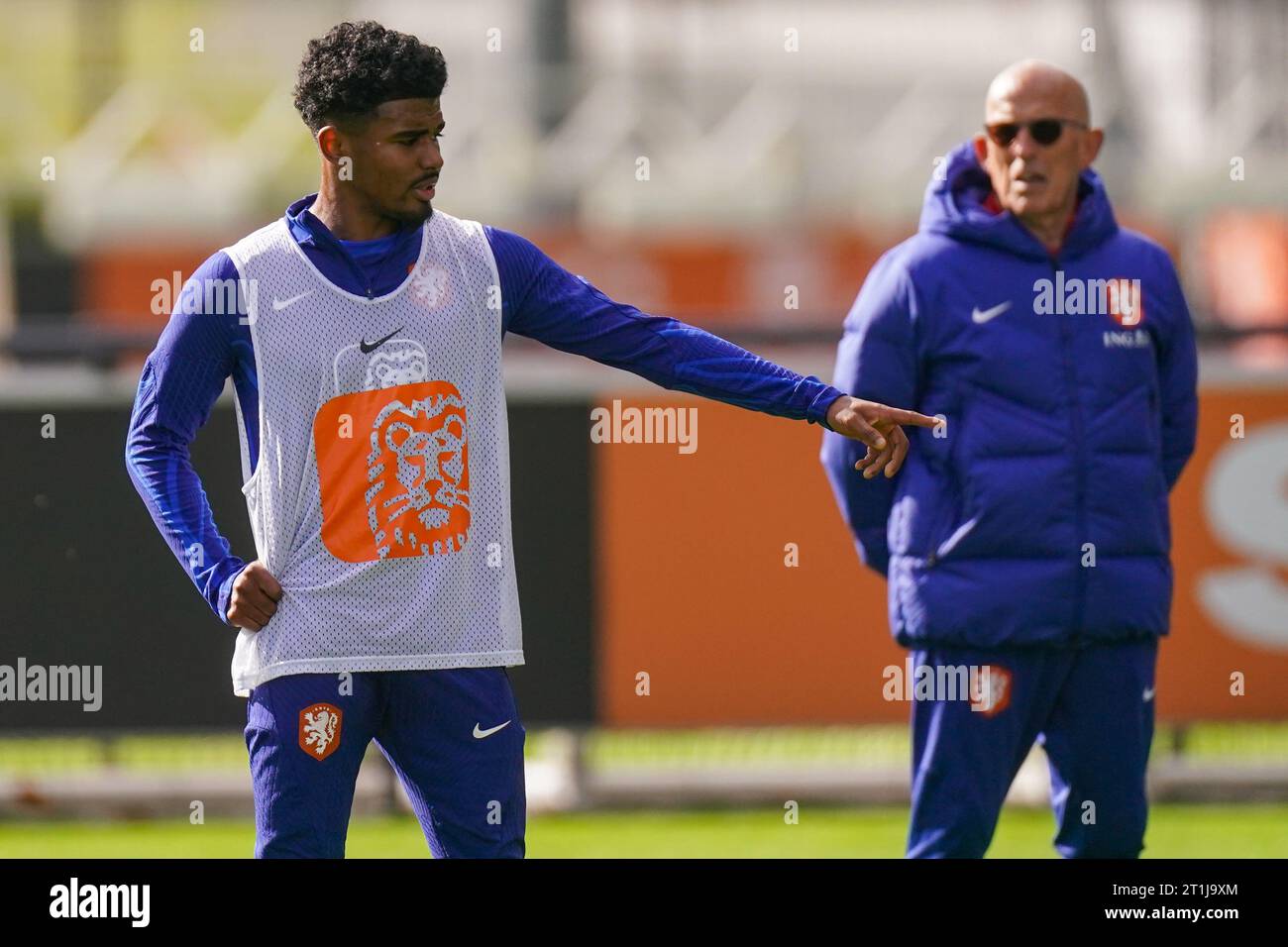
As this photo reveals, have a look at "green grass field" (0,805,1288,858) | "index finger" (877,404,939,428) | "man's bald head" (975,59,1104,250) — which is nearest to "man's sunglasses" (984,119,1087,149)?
"man's bald head" (975,59,1104,250)

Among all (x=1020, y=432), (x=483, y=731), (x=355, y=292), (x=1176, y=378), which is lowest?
(x=483, y=731)

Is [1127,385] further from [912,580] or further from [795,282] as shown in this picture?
[795,282]

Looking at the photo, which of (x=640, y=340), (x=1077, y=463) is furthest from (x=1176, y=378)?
(x=640, y=340)

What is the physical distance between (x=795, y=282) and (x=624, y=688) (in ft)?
42.3

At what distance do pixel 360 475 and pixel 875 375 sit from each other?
1575 millimetres

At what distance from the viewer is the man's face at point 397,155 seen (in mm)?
4184

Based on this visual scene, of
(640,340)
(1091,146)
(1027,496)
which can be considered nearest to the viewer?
(640,340)

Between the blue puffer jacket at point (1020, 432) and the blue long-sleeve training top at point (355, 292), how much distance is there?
950mm

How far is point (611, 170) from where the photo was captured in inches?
868

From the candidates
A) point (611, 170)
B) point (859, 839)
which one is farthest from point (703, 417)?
point (611, 170)

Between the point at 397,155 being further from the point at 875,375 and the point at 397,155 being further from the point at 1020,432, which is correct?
the point at 1020,432

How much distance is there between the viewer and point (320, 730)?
13.7 feet

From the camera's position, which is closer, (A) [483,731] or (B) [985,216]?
(A) [483,731]

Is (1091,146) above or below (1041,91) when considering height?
below
